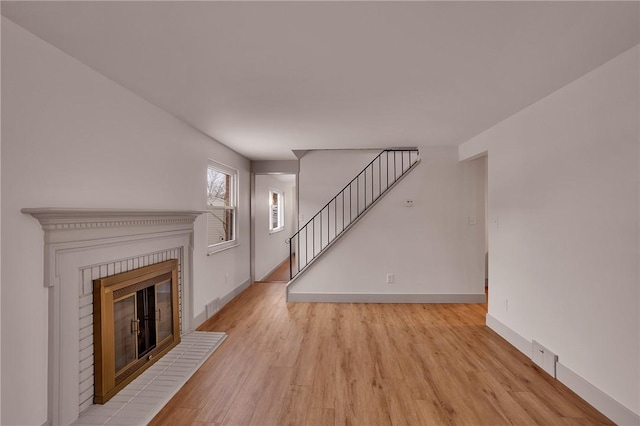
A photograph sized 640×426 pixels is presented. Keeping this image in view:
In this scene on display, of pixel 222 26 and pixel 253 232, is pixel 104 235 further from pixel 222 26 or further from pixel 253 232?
pixel 253 232

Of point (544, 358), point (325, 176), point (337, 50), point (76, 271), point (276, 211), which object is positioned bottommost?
point (544, 358)

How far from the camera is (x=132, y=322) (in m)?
2.63

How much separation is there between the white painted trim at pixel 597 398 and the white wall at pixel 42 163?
369 centimetres

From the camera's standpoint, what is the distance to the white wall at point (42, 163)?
166cm

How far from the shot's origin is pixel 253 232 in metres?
5.94

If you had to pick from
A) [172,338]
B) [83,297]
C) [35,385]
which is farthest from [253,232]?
[35,385]

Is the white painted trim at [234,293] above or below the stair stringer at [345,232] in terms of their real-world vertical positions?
below

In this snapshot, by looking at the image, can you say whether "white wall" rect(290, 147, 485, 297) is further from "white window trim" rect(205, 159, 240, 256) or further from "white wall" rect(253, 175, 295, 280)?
"white wall" rect(253, 175, 295, 280)

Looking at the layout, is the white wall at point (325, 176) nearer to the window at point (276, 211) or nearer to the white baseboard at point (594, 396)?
the window at point (276, 211)

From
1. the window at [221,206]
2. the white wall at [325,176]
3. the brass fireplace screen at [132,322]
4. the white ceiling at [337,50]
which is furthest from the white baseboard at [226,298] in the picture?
the white ceiling at [337,50]

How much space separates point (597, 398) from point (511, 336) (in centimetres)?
112

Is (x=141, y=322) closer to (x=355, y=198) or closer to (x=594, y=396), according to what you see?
(x=594, y=396)

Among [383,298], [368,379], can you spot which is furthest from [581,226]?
[383,298]

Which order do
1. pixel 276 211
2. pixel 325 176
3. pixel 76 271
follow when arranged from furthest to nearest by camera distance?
1. pixel 276 211
2. pixel 325 176
3. pixel 76 271
